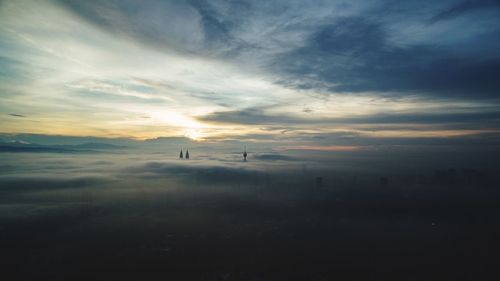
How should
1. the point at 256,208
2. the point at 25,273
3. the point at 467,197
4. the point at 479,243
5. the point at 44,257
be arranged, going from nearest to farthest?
the point at 25,273, the point at 44,257, the point at 479,243, the point at 256,208, the point at 467,197

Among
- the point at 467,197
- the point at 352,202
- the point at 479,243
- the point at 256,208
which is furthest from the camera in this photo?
the point at 467,197

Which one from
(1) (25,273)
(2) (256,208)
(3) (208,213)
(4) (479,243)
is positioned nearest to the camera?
(1) (25,273)

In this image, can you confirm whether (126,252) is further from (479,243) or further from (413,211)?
(413,211)

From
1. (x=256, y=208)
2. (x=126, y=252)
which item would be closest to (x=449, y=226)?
(x=256, y=208)

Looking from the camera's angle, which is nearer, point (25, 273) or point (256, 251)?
point (25, 273)

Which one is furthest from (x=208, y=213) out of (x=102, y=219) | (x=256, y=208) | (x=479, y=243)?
(x=479, y=243)

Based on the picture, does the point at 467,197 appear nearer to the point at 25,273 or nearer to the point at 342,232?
the point at 342,232
